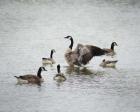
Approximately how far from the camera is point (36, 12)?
3822 cm

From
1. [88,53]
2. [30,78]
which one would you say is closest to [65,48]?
[88,53]

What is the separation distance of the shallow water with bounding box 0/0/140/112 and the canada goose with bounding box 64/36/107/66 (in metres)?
0.26

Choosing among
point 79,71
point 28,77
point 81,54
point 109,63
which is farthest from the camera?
point 81,54

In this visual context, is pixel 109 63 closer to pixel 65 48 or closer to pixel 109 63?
pixel 109 63

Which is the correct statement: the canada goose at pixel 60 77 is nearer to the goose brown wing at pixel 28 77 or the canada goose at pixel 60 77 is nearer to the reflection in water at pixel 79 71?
the goose brown wing at pixel 28 77

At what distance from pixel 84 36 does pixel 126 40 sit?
1.91 meters

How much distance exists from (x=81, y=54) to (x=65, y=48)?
2644 millimetres

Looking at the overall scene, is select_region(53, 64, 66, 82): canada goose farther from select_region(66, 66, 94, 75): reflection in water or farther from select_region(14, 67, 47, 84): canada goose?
select_region(66, 66, 94, 75): reflection in water

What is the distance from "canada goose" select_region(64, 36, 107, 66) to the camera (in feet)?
87.9

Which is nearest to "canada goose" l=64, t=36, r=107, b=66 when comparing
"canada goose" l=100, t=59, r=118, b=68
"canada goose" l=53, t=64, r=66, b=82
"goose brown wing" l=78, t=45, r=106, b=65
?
"goose brown wing" l=78, t=45, r=106, b=65

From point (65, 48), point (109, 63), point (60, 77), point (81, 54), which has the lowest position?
point (60, 77)

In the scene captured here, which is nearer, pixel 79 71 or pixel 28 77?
pixel 28 77

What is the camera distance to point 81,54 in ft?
89.1

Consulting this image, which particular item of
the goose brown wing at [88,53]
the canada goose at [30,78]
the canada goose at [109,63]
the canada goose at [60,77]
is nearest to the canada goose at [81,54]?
the goose brown wing at [88,53]
